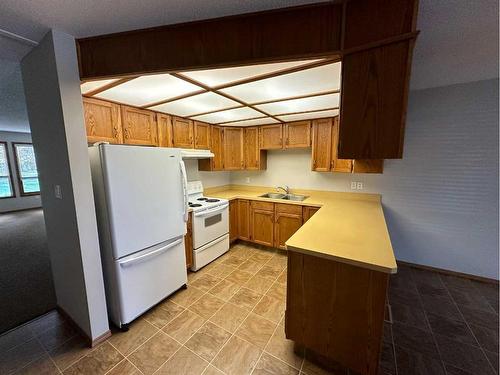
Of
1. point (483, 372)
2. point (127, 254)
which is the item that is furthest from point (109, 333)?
point (483, 372)

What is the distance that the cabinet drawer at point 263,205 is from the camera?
315cm

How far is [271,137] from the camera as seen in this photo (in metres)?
3.38

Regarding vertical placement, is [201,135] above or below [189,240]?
above

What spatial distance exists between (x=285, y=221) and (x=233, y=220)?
92 centimetres

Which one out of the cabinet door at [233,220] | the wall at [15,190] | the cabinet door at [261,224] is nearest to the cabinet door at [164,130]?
the cabinet door at [233,220]

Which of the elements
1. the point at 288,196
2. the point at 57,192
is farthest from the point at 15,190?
the point at 288,196

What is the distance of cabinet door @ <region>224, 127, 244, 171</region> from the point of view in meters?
3.58

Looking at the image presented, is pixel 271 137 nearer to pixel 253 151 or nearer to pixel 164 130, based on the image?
pixel 253 151

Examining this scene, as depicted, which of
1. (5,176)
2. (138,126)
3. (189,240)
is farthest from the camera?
(5,176)

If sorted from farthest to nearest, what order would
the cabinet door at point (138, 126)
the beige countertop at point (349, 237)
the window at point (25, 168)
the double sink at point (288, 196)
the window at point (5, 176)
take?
the window at point (25, 168), the window at point (5, 176), the double sink at point (288, 196), the cabinet door at point (138, 126), the beige countertop at point (349, 237)

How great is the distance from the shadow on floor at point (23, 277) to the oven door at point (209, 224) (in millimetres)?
1573

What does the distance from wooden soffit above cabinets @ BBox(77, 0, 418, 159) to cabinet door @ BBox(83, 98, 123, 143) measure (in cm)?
92

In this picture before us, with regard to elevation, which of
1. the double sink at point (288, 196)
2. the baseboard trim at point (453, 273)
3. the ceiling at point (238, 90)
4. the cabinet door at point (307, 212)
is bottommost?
the baseboard trim at point (453, 273)

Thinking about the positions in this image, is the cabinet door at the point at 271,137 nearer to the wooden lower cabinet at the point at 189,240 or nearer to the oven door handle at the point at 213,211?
the oven door handle at the point at 213,211
